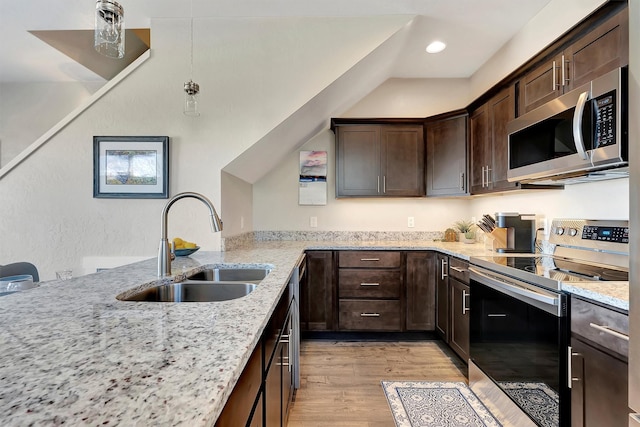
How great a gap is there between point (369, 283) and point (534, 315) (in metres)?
1.48

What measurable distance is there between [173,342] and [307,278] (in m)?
2.19

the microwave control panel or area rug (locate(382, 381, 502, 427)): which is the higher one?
the microwave control panel

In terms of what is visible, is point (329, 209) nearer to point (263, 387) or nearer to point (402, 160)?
point (402, 160)

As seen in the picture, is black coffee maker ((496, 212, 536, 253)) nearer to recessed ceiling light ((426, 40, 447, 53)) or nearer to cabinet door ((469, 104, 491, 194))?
cabinet door ((469, 104, 491, 194))

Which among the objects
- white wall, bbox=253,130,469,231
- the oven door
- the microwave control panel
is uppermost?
the microwave control panel

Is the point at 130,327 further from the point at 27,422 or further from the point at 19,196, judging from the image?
the point at 19,196

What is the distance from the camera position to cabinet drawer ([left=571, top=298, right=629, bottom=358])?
105 cm

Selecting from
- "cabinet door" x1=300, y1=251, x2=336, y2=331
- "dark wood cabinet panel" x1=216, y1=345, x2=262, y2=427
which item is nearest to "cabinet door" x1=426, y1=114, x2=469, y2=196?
"cabinet door" x1=300, y1=251, x2=336, y2=331

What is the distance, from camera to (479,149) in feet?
8.63

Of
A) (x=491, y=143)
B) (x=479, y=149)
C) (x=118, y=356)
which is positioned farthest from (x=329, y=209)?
(x=118, y=356)

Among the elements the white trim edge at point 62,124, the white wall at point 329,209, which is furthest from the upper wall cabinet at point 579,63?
the white trim edge at point 62,124

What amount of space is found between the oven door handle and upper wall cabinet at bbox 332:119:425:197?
4.11 feet

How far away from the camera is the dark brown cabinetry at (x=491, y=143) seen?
2240 millimetres

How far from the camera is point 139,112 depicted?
7.88 feet
